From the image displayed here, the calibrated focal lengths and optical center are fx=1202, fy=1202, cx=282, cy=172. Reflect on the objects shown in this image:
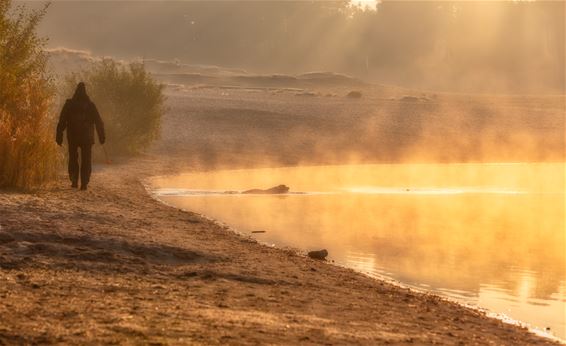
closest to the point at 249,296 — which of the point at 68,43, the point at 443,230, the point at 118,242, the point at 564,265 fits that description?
the point at 118,242

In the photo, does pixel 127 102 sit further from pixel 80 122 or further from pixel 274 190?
pixel 80 122

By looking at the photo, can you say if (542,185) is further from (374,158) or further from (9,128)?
(9,128)

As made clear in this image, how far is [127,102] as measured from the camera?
3231 cm

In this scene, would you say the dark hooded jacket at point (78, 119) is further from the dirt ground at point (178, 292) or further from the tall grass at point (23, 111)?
the dirt ground at point (178, 292)

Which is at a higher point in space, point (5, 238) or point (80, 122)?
point (80, 122)

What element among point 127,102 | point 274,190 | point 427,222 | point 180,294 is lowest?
point 180,294

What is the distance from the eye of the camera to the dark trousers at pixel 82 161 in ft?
58.2

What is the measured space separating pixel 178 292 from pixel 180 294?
4.1 inches

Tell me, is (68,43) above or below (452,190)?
above

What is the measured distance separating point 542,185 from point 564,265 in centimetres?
1231

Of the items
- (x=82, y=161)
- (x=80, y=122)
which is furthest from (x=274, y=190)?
(x=80, y=122)

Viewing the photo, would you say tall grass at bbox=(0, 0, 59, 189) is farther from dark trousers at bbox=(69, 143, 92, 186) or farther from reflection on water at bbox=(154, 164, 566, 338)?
reflection on water at bbox=(154, 164, 566, 338)

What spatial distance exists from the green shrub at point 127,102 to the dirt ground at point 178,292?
51.0 feet

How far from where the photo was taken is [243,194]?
915 inches
